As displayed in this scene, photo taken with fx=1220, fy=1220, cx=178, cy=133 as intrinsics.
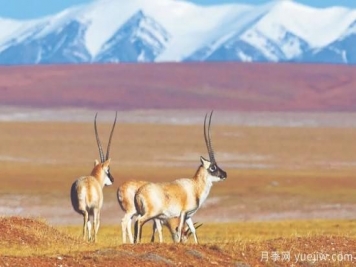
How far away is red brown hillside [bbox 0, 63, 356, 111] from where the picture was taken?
339ft

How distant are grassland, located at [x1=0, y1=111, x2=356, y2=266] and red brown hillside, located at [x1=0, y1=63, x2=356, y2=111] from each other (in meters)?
29.8

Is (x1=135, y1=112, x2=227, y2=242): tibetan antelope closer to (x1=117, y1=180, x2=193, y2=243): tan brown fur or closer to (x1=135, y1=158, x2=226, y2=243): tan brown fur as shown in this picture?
(x1=135, y1=158, x2=226, y2=243): tan brown fur

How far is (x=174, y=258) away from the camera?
585 inches

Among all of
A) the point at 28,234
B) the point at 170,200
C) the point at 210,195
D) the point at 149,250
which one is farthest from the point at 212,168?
the point at 210,195

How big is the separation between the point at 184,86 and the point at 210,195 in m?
72.2

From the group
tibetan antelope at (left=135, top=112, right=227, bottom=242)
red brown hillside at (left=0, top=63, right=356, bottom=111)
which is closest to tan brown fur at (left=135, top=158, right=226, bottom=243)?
tibetan antelope at (left=135, top=112, right=227, bottom=242)

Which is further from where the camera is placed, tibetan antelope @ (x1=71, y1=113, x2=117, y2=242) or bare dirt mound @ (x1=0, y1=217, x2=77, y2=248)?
tibetan antelope @ (x1=71, y1=113, x2=117, y2=242)

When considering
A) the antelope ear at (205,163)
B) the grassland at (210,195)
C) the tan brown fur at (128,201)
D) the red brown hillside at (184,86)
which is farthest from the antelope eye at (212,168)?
the red brown hillside at (184,86)

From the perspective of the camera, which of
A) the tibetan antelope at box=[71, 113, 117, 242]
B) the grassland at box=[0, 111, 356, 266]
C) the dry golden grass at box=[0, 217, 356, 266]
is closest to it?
the dry golden grass at box=[0, 217, 356, 266]

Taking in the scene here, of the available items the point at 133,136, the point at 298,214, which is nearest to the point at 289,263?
the point at 298,214

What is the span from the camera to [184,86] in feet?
372

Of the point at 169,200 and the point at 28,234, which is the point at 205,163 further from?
the point at 28,234

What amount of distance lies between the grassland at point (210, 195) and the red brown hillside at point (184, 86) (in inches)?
1175

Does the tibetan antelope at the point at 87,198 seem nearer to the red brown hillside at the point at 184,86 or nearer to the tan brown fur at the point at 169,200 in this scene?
the tan brown fur at the point at 169,200
